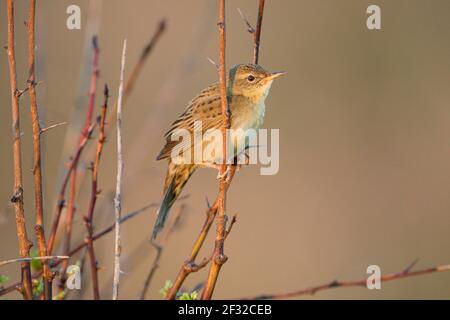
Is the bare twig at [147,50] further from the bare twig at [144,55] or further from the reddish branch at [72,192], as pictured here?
the reddish branch at [72,192]

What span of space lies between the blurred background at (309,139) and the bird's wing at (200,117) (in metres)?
1.67

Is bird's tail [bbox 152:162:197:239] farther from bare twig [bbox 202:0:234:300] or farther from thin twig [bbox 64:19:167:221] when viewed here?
bare twig [bbox 202:0:234:300]

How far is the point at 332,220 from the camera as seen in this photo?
6922mm

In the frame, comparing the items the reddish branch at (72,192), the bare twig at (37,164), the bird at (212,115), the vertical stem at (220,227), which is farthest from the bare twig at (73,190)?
the bird at (212,115)

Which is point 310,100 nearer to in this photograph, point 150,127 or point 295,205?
point 295,205

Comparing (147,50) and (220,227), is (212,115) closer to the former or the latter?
(147,50)

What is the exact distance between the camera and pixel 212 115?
4.31m

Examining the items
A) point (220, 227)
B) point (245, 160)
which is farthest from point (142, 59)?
point (245, 160)

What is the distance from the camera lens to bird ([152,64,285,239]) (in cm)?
421

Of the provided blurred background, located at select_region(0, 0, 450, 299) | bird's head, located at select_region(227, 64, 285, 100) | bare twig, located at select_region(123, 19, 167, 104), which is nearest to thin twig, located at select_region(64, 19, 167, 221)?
bare twig, located at select_region(123, 19, 167, 104)

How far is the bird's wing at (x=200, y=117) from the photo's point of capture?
4.26m
